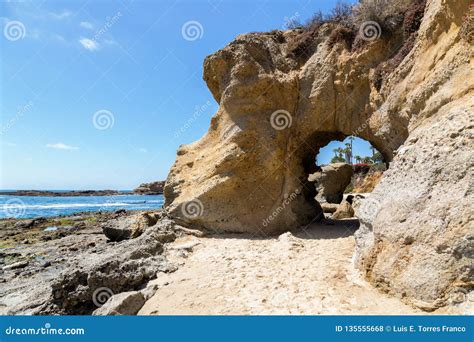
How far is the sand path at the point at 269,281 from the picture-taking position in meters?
5.85

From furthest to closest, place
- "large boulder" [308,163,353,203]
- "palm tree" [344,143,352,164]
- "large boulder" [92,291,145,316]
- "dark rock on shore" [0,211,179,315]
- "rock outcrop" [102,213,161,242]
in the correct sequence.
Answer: "palm tree" [344,143,352,164], "large boulder" [308,163,353,203], "rock outcrop" [102,213,161,242], "dark rock on shore" [0,211,179,315], "large boulder" [92,291,145,316]

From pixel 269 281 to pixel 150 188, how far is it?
111m

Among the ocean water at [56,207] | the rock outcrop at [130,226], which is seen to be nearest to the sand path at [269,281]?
the rock outcrop at [130,226]

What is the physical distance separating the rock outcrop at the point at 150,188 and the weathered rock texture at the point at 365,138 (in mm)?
100068

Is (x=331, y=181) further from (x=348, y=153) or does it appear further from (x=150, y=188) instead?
(x=150, y=188)

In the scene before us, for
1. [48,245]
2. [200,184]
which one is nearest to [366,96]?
[200,184]

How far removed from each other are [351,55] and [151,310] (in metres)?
10.3

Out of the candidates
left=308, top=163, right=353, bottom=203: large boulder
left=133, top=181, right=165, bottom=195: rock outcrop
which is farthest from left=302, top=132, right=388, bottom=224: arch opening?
left=133, top=181, right=165, bottom=195: rock outcrop

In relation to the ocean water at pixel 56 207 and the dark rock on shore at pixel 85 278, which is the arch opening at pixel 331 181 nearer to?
the dark rock on shore at pixel 85 278

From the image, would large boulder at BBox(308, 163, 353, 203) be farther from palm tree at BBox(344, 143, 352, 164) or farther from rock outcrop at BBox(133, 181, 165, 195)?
rock outcrop at BBox(133, 181, 165, 195)

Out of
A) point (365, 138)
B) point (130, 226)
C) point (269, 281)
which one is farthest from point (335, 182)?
point (269, 281)

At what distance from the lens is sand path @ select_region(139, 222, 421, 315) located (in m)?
5.85

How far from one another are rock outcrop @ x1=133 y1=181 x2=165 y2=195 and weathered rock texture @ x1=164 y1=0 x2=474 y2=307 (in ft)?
328

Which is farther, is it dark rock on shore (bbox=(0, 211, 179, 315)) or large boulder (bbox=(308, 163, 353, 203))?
large boulder (bbox=(308, 163, 353, 203))
